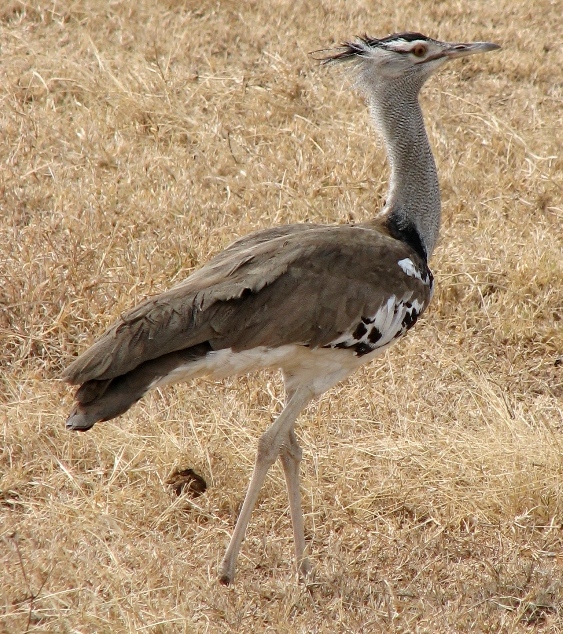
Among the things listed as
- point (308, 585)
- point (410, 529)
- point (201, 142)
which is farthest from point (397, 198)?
point (201, 142)

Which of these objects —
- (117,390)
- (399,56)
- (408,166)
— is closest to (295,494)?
(117,390)

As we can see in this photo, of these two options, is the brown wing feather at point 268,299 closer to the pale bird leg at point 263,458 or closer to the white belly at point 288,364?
the white belly at point 288,364

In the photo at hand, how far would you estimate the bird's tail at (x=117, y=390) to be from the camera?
113 inches

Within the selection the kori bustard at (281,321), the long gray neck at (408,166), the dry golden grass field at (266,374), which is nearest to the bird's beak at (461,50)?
the long gray neck at (408,166)

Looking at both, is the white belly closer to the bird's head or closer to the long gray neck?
the long gray neck

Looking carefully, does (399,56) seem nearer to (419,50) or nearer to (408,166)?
(419,50)

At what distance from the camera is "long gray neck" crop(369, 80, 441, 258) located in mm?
3688

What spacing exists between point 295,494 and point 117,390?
75 cm

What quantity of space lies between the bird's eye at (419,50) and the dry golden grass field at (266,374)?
1.18 meters

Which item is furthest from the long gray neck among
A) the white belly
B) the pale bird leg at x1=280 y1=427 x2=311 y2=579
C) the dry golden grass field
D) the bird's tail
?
the bird's tail

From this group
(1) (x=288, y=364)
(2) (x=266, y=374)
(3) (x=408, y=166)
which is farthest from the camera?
(2) (x=266, y=374)

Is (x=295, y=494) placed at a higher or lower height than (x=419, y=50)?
lower

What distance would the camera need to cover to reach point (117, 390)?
2934 mm

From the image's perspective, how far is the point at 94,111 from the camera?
18.9 ft
